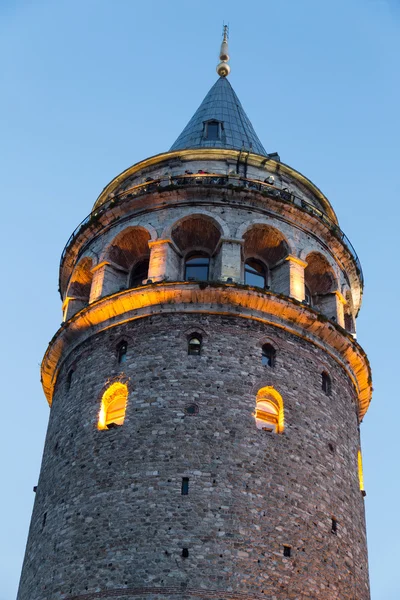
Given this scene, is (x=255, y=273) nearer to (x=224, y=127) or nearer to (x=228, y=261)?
(x=228, y=261)

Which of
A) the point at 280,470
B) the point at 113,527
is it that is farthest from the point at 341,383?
the point at 113,527

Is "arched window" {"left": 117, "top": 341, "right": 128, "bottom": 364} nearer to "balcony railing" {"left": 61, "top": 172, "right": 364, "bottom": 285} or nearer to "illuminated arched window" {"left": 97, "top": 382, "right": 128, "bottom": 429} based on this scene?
"illuminated arched window" {"left": 97, "top": 382, "right": 128, "bottom": 429}

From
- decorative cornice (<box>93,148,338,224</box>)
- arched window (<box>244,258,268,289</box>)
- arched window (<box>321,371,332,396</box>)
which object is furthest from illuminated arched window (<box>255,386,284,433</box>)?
decorative cornice (<box>93,148,338,224</box>)

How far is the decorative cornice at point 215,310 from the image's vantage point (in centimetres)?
2827

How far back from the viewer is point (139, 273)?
32094 mm

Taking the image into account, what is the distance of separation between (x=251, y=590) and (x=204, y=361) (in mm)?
7070

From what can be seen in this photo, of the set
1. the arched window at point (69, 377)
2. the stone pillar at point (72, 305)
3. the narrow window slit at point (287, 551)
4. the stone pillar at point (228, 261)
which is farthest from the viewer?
the stone pillar at point (72, 305)

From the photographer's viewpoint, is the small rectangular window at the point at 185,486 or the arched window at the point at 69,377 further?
the arched window at the point at 69,377

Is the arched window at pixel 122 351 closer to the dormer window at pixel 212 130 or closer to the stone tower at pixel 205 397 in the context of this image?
the stone tower at pixel 205 397

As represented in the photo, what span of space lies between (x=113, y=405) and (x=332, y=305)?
935cm

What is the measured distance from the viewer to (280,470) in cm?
2523

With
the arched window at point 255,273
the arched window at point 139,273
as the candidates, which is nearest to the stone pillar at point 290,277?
the arched window at point 255,273

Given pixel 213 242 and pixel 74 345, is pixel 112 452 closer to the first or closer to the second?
pixel 74 345

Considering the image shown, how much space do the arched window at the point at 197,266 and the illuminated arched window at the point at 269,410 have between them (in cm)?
557
